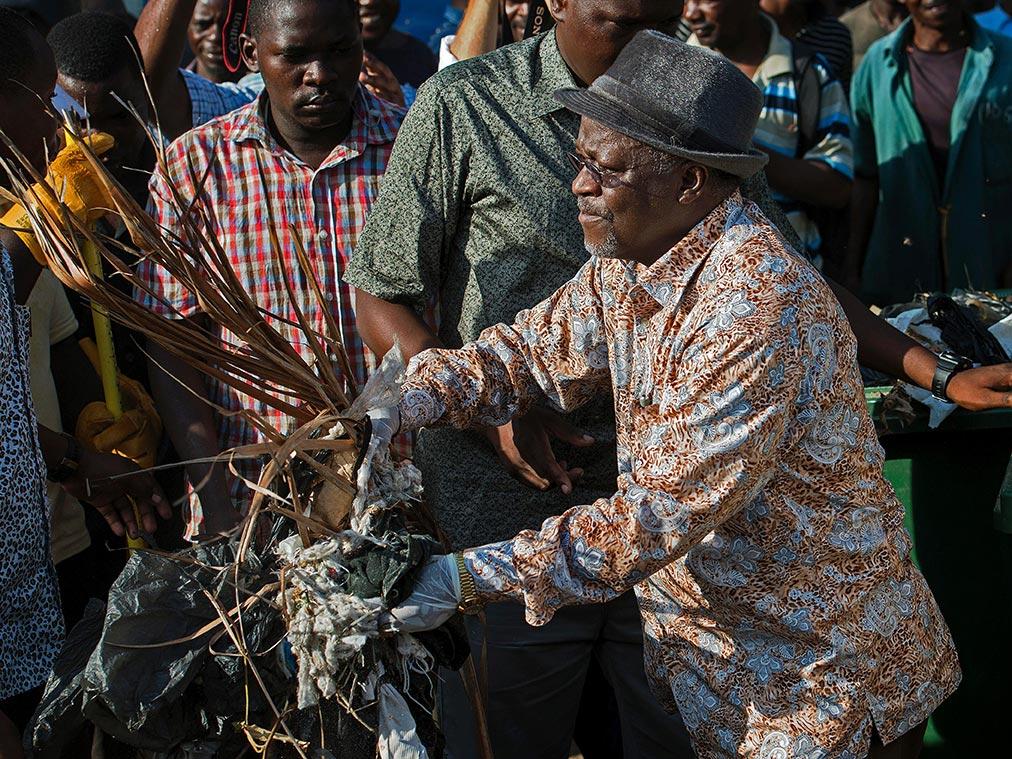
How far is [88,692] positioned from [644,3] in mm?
1940

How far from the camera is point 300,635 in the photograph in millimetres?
2330

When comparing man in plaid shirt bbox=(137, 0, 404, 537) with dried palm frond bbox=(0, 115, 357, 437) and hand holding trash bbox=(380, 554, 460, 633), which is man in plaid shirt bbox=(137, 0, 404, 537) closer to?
dried palm frond bbox=(0, 115, 357, 437)

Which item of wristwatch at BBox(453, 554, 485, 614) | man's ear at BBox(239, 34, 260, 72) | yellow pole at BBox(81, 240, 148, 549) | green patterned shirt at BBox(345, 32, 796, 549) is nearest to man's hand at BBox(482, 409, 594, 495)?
green patterned shirt at BBox(345, 32, 796, 549)

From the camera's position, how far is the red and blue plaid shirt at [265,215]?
140 inches

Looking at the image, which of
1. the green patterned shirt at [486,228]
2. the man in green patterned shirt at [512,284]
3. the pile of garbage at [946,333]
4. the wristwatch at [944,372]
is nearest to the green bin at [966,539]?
the pile of garbage at [946,333]

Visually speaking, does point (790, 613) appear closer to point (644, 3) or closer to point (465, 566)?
point (465, 566)

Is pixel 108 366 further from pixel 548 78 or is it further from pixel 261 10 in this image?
pixel 548 78

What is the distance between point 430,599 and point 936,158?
4.62 meters

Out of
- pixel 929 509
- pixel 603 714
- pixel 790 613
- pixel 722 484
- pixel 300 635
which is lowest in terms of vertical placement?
pixel 603 714

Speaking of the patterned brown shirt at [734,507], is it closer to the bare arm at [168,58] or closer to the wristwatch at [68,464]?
the wristwatch at [68,464]

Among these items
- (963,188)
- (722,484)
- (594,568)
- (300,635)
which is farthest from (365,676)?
(963,188)

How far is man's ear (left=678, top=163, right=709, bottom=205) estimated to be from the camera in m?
2.62

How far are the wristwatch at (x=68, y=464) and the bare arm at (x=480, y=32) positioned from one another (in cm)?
207

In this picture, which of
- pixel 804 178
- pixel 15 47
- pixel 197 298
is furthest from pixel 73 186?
pixel 804 178
